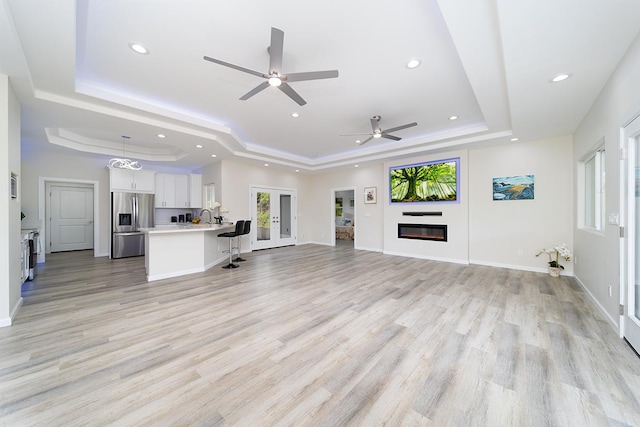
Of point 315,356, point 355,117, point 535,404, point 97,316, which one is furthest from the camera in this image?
point 355,117

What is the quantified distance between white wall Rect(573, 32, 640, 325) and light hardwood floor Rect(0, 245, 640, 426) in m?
0.34

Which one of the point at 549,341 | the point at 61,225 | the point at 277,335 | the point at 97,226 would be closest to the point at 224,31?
the point at 277,335

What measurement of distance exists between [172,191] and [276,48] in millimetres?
7079

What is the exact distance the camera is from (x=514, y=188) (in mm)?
5066

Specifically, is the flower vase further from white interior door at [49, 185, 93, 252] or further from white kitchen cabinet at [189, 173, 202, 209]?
white interior door at [49, 185, 93, 252]

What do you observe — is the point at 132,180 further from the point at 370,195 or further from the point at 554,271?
the point at 554,271

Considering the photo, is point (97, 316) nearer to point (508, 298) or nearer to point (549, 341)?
point (549, 341)

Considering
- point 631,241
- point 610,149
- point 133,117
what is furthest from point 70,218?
point 610,149

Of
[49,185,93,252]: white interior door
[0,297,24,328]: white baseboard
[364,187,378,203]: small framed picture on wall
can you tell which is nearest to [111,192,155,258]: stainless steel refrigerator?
[49,185,93,252]: white interior door

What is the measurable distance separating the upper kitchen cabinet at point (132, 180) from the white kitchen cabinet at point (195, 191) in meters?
1.04

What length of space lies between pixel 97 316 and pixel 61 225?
661 centimetres

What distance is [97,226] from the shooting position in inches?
268

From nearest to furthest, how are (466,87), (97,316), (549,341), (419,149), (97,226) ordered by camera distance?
(549,341), (97,316), (466,87), (419,149), (97,226)

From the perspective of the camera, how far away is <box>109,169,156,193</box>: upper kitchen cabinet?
6.56 m
